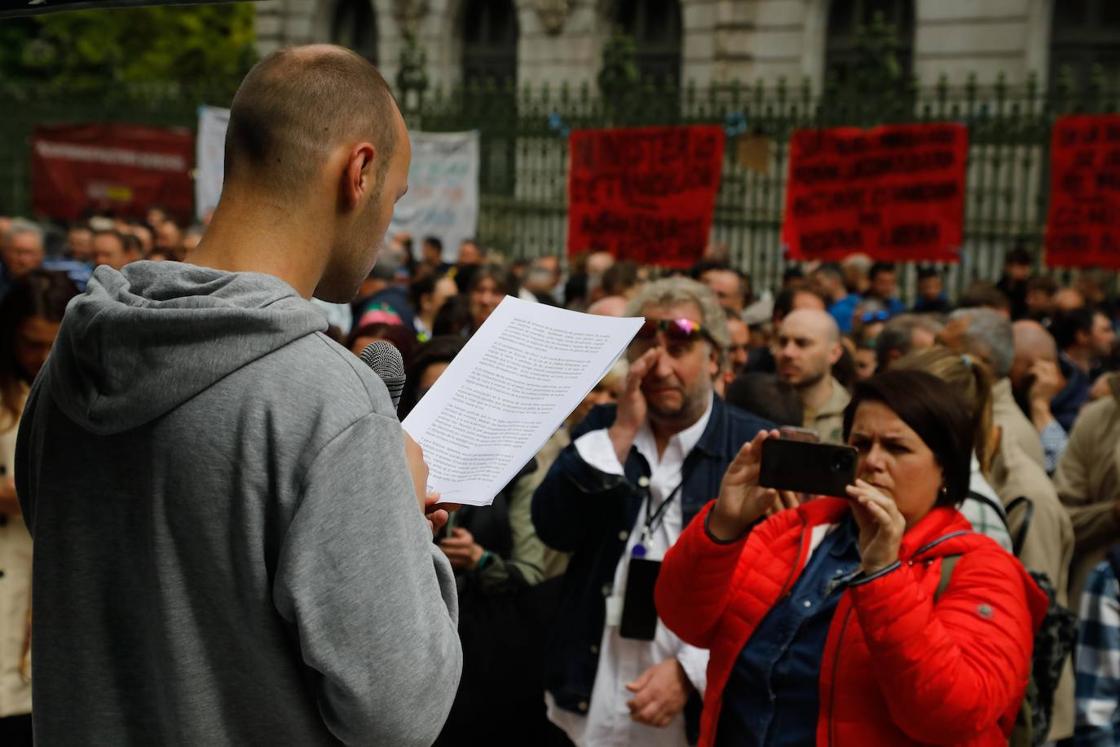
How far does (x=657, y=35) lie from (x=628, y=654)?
827 inches

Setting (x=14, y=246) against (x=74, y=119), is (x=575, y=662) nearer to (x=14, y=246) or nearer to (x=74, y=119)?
(x=14, y=246)

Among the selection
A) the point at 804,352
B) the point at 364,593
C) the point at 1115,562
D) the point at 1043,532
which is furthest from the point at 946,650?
the point at 804,352

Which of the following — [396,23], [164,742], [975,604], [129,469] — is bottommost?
[975,604]

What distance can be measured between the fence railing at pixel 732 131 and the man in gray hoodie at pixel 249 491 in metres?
10.9

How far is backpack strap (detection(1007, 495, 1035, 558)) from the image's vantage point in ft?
15.2

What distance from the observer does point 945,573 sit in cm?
→ 317

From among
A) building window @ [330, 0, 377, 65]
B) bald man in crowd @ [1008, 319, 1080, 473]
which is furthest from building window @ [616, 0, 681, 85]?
bald man in crowd @ [1008, 319, 1080, 473]

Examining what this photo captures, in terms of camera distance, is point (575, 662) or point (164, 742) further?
point (575, 662)

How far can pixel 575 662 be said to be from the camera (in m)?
4.21

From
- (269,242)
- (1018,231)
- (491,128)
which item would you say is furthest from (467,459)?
(491,128)

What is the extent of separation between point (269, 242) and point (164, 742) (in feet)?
2.27

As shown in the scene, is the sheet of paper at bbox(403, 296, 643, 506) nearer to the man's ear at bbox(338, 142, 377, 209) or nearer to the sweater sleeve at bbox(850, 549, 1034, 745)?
the man's ear at bbox(338, 142, 377, 209)

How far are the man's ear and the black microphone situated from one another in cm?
22

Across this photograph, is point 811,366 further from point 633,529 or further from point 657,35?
point 657,35
